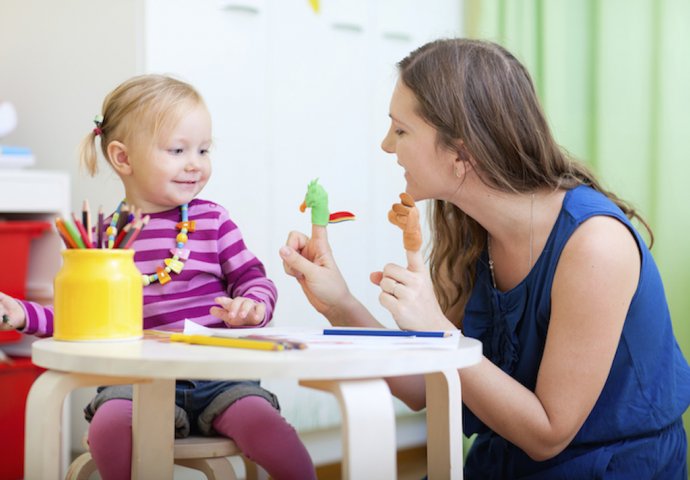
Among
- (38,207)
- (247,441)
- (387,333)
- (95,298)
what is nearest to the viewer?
(95,298)

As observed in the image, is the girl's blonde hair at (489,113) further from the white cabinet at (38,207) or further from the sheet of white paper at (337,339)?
the white cabinet at (38,207)

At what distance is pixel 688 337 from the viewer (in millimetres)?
2084

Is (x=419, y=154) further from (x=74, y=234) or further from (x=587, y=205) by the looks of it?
(x=74, y=234)

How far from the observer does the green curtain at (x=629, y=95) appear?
Result: 2076 mm

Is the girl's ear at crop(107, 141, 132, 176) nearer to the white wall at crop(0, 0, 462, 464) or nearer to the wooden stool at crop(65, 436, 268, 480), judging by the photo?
the wooden stool at crop(65, 436, 268, 480)

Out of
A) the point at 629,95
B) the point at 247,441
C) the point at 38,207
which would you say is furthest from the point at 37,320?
the point at 629,95

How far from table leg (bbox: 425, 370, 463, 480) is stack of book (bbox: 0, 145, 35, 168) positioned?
1.37 meters

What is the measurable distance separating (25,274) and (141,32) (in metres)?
0.62

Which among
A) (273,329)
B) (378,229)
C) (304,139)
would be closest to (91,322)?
(273,329)

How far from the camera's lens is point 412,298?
1.13 metres

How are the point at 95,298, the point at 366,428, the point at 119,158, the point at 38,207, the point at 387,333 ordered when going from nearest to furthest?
the point at 366,428 → the point at 95,298 → the point at 387,333 → the point at 119,158 → the point at 38,207

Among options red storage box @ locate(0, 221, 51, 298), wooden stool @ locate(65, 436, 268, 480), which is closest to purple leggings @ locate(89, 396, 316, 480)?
wooden stool @ locate(65, 436, 268, 480)

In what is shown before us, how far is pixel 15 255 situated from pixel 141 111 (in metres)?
0.88

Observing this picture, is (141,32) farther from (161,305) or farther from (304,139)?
(161,305)
